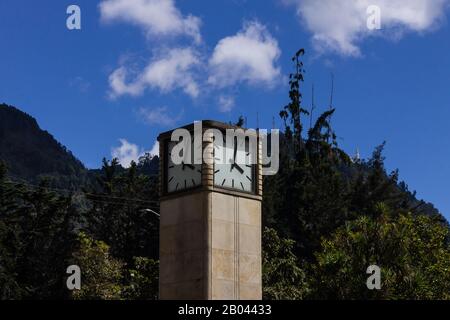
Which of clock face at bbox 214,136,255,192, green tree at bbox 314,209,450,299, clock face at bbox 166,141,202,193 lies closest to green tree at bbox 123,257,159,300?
green tree at bbox 314,209,450,299

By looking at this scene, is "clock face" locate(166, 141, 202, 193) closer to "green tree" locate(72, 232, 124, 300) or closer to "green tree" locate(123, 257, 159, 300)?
→ "green tree" locate(123, 257, 159, 300)

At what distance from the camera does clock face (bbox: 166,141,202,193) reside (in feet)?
63.7

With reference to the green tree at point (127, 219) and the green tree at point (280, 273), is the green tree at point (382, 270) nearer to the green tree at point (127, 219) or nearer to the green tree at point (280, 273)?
the green tree at point (280, 273)

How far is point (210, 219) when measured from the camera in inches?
746

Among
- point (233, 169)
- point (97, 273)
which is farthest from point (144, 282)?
point (233, 169)

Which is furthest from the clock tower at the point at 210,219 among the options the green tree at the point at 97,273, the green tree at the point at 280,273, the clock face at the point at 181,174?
the green tree at the point at 97,273

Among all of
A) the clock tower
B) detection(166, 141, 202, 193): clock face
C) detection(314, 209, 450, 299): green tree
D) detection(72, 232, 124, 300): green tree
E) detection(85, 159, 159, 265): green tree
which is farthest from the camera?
detection(85, 159, 159, 265): green tree

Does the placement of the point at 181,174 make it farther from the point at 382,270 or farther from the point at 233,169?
the point at 382,270
